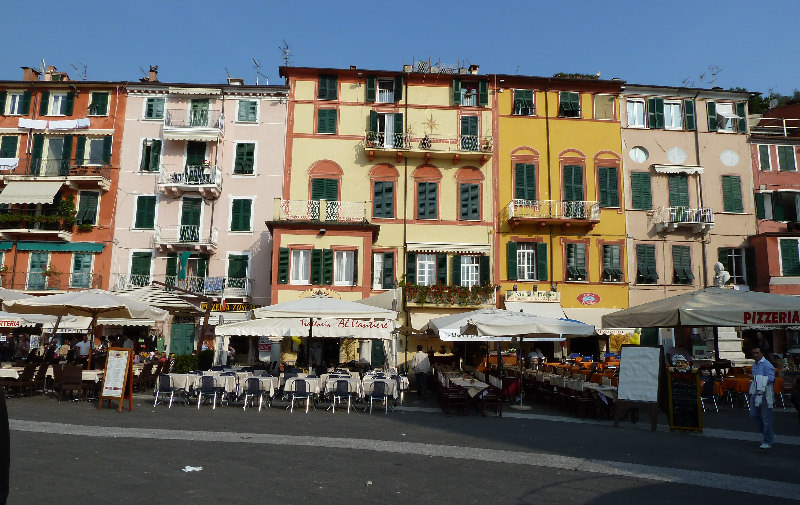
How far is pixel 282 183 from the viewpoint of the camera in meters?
27.4

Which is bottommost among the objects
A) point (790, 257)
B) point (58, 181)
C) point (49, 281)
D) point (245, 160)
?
point (49, 281)

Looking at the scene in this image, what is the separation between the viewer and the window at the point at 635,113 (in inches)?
1120

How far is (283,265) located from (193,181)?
6157mm

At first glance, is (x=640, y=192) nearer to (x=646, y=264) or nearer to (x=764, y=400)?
(x=646, y=264)

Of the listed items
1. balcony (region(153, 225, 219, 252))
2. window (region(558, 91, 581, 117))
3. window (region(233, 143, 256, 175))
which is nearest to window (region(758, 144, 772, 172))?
window (region(558, 91, 581, 117))

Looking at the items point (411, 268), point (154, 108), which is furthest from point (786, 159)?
point (154, 108)

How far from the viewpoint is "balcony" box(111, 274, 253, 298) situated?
26234 mm

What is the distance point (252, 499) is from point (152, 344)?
901 inches

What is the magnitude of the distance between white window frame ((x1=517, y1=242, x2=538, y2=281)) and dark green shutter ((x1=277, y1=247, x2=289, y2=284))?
400 inches

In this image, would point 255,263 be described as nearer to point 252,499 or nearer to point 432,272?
point 432,272

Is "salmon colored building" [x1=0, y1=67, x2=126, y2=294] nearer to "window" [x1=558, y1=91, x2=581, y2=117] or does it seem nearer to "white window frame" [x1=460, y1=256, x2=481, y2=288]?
"white window frame" [x1=460, y1=256, x2=481, y2=288]

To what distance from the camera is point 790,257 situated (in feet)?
87.2

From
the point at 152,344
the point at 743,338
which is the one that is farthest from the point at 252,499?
the point at 743,338

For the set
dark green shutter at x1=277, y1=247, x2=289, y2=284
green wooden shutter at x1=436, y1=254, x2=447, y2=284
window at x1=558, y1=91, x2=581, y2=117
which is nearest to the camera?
dark green shutter at x1=277, y1=247, x2=289, y2=284
